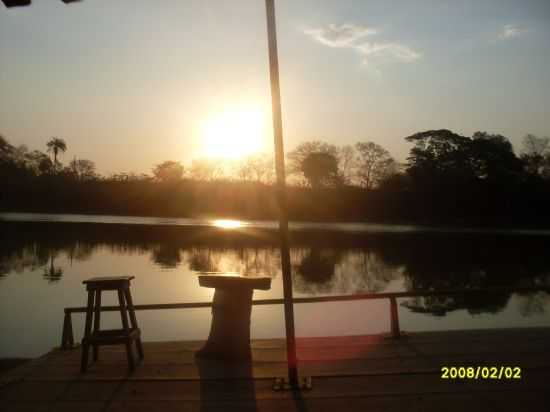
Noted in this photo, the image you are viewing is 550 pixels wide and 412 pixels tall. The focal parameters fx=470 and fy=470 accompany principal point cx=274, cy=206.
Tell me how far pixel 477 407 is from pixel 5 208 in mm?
73090

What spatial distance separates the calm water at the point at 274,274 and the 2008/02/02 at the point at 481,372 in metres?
6.74

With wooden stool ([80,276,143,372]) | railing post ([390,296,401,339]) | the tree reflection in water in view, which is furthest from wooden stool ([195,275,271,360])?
the tree reflection in water

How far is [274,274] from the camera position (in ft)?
64.5

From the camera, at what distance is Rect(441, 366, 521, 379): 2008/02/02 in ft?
14.3

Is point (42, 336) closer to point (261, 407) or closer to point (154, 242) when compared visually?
point (261, 407)

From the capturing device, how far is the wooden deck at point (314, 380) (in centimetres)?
383

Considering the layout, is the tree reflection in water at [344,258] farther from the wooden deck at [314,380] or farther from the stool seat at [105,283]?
the stool seat at [105,283]

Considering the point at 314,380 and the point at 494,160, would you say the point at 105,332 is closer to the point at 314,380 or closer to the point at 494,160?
the point at 314,380

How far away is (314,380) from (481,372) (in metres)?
1.58

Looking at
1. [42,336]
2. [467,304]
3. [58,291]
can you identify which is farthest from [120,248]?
[467,304]

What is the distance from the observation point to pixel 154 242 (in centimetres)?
3375

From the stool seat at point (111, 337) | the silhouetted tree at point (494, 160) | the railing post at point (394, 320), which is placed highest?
the silhouetted tree at point (494, 160)

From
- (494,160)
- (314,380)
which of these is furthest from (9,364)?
(494,160)

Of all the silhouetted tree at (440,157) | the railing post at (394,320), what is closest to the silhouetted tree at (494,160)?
the silhouetted tree at (440,157)
